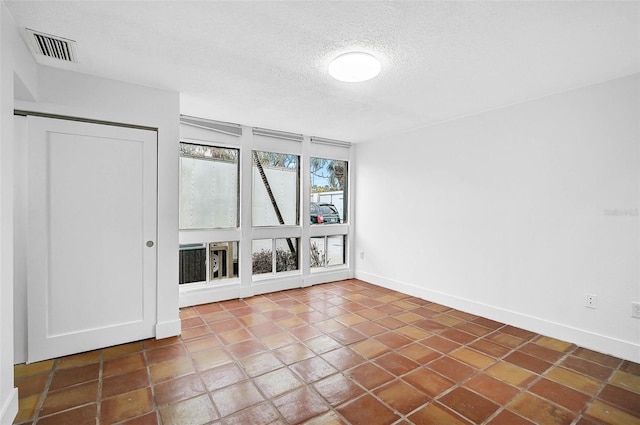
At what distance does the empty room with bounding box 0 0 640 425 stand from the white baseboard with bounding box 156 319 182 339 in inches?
0.5

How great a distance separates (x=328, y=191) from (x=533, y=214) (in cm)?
307

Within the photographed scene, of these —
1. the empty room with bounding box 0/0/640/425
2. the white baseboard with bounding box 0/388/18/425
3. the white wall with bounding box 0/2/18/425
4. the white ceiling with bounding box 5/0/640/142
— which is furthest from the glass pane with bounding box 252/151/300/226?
the white baseboard with bounding box 0/388/18/425

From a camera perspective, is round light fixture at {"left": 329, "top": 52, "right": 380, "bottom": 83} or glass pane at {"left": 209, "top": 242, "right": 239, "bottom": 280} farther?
glass pane at {"left": 209, "top": 242, "right": 239, "bottom": 280}

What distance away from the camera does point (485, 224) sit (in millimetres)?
3641

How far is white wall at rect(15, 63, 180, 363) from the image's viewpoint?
8.25 ft

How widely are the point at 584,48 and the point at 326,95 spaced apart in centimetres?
207

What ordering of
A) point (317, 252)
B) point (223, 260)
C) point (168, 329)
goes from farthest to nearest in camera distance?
point (317, 252) → point (223, 260) → point (168, 329)

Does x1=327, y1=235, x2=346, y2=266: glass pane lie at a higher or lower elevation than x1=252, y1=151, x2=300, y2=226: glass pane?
Result: lower

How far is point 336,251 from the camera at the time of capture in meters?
5.62

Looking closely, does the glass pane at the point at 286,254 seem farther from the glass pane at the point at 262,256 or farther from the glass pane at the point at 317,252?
the glass pane at the point at 317,252

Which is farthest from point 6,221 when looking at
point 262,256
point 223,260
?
point 262,256

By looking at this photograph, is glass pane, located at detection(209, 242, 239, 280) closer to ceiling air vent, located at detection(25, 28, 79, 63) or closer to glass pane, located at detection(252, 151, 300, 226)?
glass pane, located at detection(252, 151, 300, 226)

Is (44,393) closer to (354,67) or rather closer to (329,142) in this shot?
(354,67)

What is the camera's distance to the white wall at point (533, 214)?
8.80 feet
